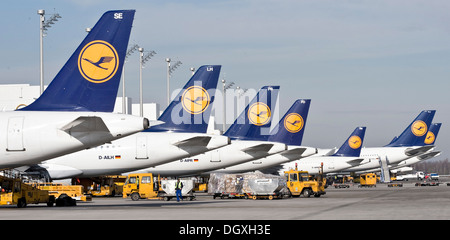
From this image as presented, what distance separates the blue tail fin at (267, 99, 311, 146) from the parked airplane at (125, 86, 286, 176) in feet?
15.3

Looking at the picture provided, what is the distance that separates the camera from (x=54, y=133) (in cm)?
3119

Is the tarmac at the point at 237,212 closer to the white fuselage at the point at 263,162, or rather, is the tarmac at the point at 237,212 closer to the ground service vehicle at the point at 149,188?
the ground service vehicle at the point at 149,188

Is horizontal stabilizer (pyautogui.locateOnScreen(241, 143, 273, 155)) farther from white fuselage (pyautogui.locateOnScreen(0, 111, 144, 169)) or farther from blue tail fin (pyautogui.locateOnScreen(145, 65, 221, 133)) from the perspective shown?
white fuselage (pyautogui.locateOnScreen(0, 111, 144, 169))

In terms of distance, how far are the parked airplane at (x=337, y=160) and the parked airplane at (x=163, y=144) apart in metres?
41.3

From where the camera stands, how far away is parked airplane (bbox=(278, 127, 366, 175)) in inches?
3644

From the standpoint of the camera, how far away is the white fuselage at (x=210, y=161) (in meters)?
55.1

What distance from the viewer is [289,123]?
66.1 meters

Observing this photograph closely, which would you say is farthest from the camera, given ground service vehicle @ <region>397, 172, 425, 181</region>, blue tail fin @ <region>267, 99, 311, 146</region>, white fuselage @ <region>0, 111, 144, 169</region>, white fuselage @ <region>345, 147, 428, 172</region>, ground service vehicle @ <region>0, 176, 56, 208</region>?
ground service vehicle @ <region>397, 172, 425, 181</region>

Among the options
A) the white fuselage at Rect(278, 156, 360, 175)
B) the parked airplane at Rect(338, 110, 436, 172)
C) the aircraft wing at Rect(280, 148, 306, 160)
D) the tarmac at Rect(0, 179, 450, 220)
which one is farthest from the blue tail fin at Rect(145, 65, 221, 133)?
the parked airplane at Rect(338, 110, 436, 172)

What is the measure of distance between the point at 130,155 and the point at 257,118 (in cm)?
1801

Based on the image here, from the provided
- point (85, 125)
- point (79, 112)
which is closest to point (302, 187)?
point (79, 112)

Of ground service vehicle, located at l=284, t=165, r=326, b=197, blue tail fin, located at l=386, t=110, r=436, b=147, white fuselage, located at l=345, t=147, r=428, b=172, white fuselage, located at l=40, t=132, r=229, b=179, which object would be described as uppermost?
blue tail fin, located at l=386, t=110, r=436, b=147

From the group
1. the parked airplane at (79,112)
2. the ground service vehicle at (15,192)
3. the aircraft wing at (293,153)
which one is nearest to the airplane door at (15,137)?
the parked airplane at (79,112)
